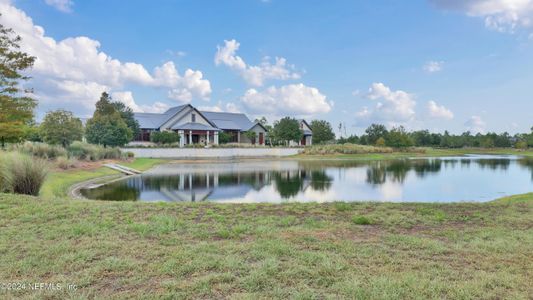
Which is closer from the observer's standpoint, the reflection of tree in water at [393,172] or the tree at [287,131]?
the reflection of tree in water at [393,172]

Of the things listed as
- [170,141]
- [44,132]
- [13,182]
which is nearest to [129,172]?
[44,132]

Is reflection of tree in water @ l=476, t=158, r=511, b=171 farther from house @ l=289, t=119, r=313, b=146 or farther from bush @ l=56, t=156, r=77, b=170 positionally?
bush @ l=56, t=156, r=77, b=170

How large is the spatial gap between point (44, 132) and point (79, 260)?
1074 inches

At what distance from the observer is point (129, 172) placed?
23.5 m

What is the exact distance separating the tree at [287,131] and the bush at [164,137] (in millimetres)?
17388

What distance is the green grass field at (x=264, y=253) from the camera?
10.7ft

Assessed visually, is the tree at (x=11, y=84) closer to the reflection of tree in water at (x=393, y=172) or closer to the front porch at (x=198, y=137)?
the reflection of tree in water at (x=393, y=172)

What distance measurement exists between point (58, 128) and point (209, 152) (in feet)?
59.6

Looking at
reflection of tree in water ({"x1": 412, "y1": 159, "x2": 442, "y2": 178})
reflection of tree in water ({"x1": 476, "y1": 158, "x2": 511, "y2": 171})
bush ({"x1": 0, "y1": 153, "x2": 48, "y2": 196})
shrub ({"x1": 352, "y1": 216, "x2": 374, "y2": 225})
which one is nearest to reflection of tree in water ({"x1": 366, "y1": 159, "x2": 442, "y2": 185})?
reflection of tree in water ({"x1": 412, "y1": 159, "x2": 442, "y2": 178})

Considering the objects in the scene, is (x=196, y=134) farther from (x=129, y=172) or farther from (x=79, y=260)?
(x=79, y=260)

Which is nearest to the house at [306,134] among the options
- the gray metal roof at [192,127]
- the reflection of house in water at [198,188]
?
the gray metal roof at [192,127]

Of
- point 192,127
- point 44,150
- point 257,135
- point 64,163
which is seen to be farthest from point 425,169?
point 257,135

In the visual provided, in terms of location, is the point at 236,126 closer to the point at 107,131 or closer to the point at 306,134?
the point at 306,134

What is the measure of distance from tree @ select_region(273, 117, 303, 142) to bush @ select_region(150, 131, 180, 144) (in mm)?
17388
